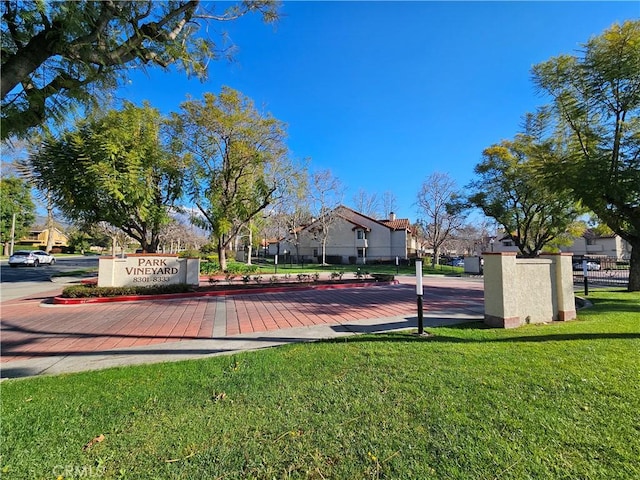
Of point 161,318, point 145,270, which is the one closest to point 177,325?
point 161,318

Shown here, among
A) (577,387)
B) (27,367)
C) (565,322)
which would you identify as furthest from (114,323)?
(565,322)

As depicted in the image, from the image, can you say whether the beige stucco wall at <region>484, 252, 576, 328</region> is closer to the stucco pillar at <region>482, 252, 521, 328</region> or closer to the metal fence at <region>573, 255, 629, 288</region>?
the stucco pillar at <region>482, 252, 521, 328</region>

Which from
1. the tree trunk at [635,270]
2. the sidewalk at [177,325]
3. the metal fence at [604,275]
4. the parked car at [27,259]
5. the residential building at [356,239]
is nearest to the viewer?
the sidewalk at [177,325]

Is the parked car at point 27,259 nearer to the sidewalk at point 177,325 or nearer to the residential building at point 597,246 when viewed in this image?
the sidewalk at point 177,325

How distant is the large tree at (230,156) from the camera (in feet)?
64.0

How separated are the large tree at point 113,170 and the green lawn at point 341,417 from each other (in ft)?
48.5

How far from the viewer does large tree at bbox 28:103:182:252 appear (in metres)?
15.1

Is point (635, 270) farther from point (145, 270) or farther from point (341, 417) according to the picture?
point (145, 270)

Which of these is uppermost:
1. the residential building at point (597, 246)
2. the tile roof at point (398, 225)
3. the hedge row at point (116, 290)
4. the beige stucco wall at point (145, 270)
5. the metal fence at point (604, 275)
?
the tile roof at point (398, 225)

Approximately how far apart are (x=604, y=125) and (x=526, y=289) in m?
10.1

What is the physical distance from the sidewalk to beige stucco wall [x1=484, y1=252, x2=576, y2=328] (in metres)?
0.99

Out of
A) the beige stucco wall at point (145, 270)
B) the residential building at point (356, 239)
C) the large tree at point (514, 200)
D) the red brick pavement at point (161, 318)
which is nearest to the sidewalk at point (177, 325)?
the red brick pavement at point (161, 318)

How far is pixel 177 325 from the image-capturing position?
6.54 meters

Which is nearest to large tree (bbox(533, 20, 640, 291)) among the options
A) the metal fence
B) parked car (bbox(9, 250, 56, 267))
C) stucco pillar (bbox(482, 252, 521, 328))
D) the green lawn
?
the metal fence
